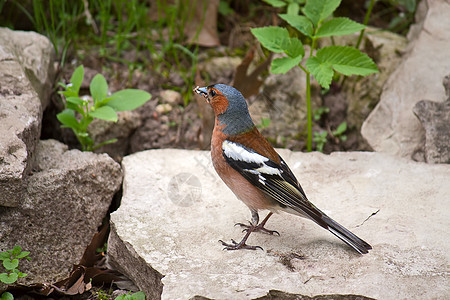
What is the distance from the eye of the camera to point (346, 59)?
4.65 meters

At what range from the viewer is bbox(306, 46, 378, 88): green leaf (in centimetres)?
456

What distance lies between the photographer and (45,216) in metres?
4.07

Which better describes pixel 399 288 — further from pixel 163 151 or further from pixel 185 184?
pixel 163 151

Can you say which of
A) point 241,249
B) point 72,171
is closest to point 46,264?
point 72,171

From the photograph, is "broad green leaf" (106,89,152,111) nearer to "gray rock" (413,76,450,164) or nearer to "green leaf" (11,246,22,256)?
"green leaf" (11,246,22,256)

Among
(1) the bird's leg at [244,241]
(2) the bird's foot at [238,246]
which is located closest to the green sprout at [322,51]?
(1) the bird's leg at [244,241]

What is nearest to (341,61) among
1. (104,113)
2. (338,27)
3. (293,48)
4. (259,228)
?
(338,27)

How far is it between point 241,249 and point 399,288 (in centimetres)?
110

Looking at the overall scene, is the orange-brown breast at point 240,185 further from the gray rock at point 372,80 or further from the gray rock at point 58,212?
the gray rock at point 372,80

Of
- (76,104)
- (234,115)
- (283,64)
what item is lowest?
(76,104)

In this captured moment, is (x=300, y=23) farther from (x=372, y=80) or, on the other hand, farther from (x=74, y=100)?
(x=74, y=100)

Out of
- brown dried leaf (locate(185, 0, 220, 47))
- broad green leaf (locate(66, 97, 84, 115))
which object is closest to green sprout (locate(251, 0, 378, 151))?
broad green leaf (locate(66, 97, 84, 115))

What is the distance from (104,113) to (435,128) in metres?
2.92

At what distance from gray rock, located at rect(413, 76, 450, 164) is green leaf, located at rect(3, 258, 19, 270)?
347 cm
